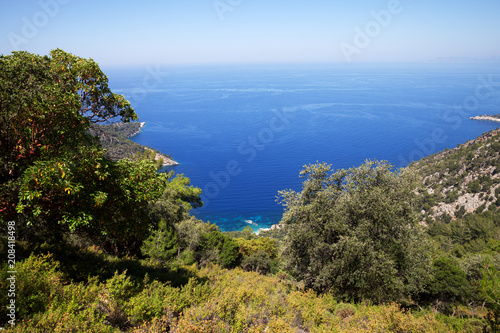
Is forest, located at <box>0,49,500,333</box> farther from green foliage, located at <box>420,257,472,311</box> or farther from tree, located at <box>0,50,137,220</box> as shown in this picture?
green foliage, located at <box>420,257,472,311</box>

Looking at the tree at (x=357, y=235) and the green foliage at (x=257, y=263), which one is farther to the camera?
the green foliage at (x=257, y=263)

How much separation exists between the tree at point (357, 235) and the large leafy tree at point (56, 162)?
9753 mm

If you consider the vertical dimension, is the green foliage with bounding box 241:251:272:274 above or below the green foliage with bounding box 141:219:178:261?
below

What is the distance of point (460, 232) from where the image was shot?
2269 inches

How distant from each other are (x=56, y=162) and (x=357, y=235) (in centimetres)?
1321

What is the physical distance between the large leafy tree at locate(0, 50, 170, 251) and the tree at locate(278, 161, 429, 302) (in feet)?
32.0

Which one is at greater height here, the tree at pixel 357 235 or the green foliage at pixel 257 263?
the tree at pixel 357 235

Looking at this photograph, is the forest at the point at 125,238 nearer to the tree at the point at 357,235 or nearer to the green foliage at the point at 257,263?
→ the tree at the point at 357,235

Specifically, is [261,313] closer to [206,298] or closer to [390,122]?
[206,298]

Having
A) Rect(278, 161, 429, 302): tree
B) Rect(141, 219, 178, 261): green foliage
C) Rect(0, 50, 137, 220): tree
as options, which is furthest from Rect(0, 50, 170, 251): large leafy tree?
Rect(141, 219, 178, 261): green foliage

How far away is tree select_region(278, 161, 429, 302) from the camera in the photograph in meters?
13.2

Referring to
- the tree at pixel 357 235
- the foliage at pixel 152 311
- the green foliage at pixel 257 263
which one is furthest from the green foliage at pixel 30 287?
the green foliage at pixel 257 263

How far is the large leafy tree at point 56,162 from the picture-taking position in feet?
21.5

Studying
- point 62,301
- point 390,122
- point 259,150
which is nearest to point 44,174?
point 62,301
